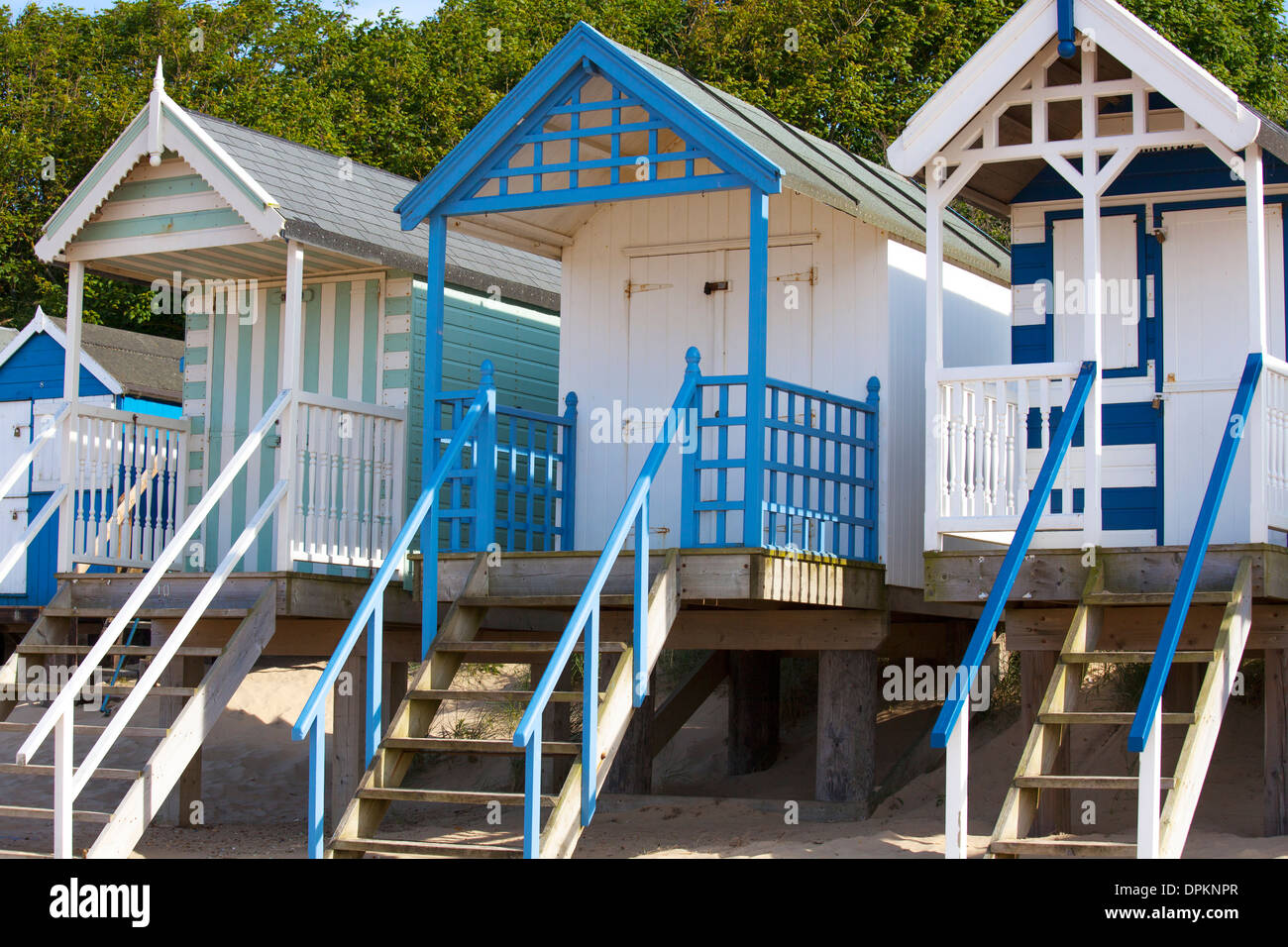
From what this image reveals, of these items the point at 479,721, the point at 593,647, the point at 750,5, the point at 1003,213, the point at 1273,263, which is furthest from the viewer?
the point at 750,5

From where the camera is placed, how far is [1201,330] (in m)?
10.9

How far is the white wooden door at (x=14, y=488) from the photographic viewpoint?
64.1 feet

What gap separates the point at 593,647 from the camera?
8945 millimetres

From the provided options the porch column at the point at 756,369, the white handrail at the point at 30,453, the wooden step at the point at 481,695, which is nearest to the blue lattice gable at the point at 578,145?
the porch column at the point at 756,369

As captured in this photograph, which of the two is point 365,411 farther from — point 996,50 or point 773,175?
point 996,50

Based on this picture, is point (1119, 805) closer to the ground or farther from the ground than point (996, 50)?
closer to the ground

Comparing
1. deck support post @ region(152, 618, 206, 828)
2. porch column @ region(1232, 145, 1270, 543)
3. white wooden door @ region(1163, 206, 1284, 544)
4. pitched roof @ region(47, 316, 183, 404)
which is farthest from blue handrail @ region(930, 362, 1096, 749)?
pitched roof @ region(47, 316, 183, 404)

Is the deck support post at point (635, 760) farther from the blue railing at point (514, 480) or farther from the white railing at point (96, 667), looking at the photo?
the white railing at point (96, 667)

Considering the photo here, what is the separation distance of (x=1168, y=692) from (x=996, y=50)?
5.22 m

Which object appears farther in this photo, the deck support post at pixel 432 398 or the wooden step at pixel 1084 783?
the deck support post at pixel 432 398

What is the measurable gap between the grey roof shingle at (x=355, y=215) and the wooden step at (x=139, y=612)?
8.51 ft

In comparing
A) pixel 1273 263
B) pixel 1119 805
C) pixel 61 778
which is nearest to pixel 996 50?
pixel 1273 263

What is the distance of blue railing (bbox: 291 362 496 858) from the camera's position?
8.77 meters

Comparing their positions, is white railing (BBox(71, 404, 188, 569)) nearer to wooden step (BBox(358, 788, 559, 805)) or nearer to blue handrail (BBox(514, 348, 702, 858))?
wooden step (BBox(358, 788, 559, 805))
